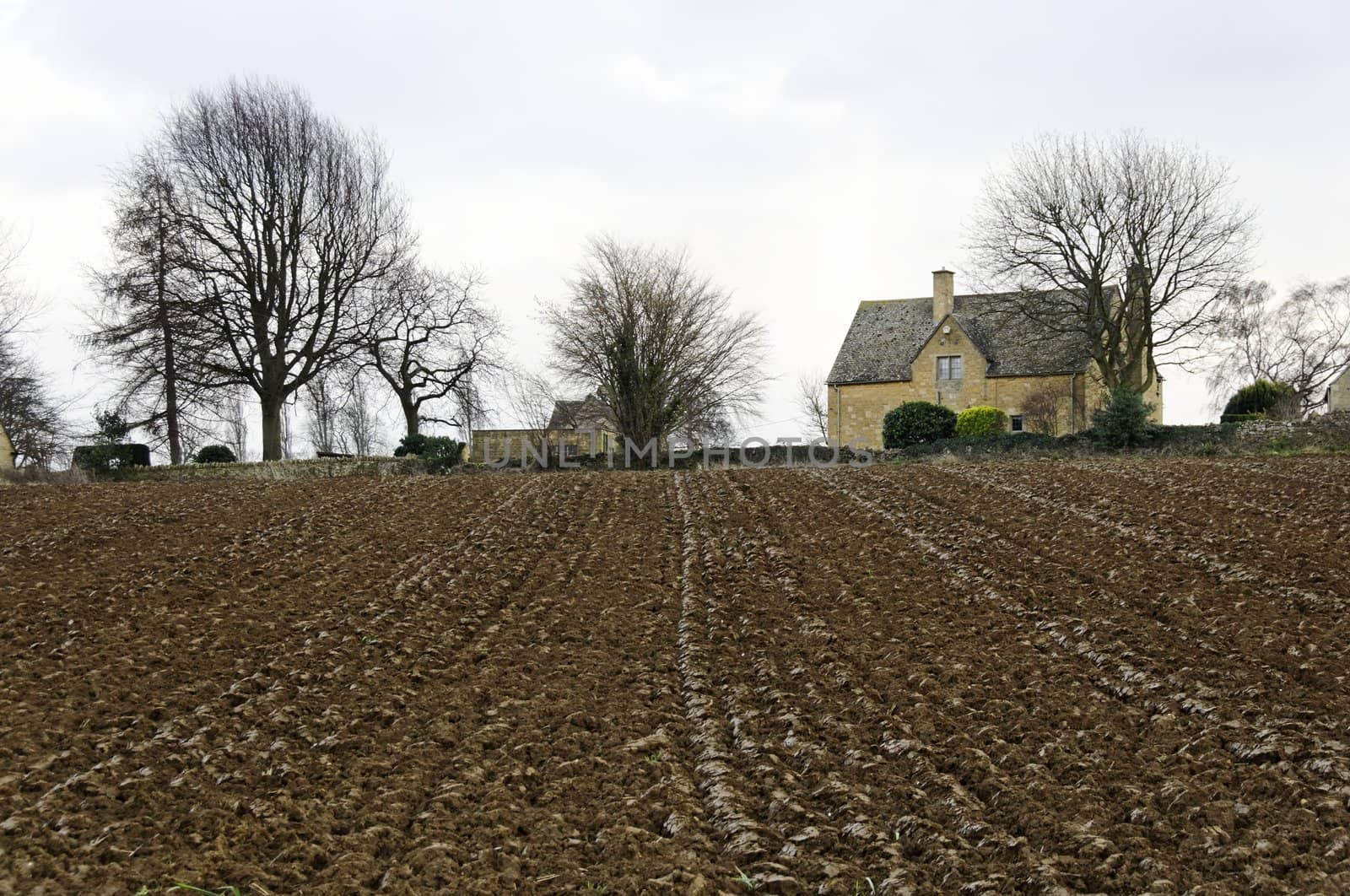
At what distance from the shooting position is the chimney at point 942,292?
1705 inches

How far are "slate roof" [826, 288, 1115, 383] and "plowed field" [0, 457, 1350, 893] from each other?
2615 cm

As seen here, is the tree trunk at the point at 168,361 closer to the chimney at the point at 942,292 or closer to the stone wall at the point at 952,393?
the stone wall at the point at 952,393

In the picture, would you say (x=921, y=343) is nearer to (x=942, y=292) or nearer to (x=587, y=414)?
(x=942, y=292)

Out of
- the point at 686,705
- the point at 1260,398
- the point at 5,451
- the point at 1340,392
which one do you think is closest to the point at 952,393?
the point at 1260,398

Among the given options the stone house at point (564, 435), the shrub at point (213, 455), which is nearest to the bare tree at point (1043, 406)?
the stone house at point (564, 435)

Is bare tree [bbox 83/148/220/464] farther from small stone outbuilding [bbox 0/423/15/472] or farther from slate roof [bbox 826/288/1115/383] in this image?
slate roof [bbox 826/288/1115/383]

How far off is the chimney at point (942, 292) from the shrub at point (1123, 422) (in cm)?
1894

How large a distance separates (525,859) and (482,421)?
107ft

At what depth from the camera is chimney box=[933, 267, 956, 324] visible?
4331 cm

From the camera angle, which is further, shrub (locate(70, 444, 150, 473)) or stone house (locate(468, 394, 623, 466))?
stone house (locate(468, 394, 623, 466))

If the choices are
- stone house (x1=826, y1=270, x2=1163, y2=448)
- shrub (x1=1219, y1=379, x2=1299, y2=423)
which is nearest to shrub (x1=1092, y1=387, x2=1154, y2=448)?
shrub (x1=1219, y1=379, x2=1299, y2=423)

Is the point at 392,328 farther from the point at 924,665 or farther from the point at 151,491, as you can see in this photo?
the point at 924,665

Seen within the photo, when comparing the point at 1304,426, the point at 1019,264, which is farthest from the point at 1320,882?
the point at 1019,264

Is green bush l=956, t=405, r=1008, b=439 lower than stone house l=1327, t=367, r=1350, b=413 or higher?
lower
